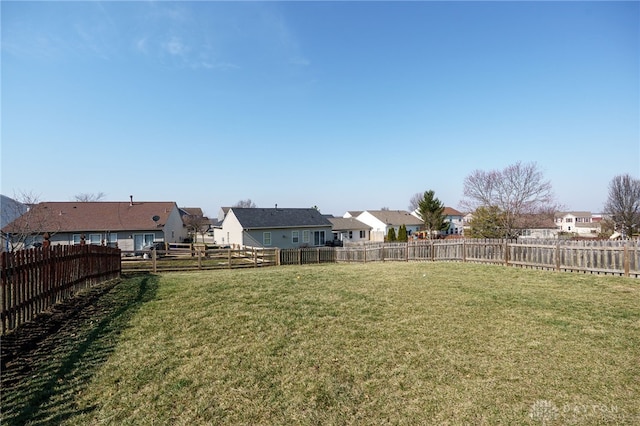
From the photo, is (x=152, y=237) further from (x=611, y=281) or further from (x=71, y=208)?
(x=611, y=281)

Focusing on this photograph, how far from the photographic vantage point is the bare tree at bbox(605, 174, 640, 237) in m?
38.1

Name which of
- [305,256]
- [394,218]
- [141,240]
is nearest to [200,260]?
[305,256]

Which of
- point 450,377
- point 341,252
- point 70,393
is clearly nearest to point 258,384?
point 70,393

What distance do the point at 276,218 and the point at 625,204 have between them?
142ft

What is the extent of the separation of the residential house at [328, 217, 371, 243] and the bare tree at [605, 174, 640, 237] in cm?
3165

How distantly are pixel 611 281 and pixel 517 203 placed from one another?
1085 inches

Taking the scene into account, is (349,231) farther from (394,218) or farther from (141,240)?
(141,240)

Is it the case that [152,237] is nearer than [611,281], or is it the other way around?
[611,281]

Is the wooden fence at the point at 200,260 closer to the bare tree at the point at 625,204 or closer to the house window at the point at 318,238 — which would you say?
the house window at the point at 318,238

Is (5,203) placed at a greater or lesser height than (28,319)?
greater

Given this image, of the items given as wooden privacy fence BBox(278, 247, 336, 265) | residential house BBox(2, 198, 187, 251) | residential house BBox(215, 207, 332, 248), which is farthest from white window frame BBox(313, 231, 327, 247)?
residential house BBox(2, 198, 187, 251)

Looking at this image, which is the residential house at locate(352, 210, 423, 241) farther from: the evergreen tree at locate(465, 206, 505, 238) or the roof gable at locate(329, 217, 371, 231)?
the evergreen tree at locate(465, 206, 505, 238)

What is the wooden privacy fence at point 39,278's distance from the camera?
5.45 m

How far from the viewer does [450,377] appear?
434cm
